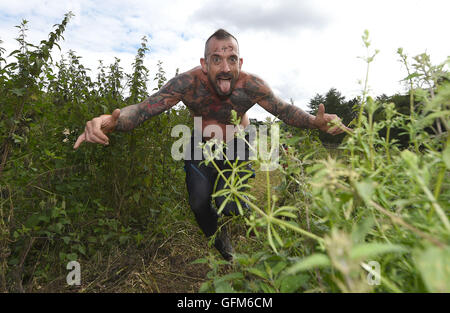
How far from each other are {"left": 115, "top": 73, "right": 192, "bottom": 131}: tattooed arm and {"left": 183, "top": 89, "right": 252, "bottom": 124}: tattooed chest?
0.45 ft

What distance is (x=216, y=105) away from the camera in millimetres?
2646

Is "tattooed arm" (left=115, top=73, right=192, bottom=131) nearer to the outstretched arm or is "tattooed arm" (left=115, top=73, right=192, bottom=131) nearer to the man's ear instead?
the man's ear

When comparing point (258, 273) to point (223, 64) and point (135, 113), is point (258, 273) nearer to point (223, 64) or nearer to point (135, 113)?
point (135, 113)

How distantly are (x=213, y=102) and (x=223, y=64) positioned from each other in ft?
1.25

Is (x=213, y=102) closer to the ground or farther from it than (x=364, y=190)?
farther from it

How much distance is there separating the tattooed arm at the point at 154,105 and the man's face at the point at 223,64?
10.8 inches

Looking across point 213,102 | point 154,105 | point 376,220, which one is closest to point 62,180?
point 154,105

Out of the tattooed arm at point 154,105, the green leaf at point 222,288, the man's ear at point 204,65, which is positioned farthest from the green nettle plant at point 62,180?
the green leaf at point 222,288

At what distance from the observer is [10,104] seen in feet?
6.62

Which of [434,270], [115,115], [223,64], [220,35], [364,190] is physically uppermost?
[220,35]

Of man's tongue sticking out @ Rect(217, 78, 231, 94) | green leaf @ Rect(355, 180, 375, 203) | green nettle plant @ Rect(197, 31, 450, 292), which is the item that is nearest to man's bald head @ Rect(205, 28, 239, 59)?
man's tongue sticking out @ Rect(217, 78, 231, 94)

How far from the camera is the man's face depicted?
2451mm

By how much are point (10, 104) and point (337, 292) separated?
8.01 feet
